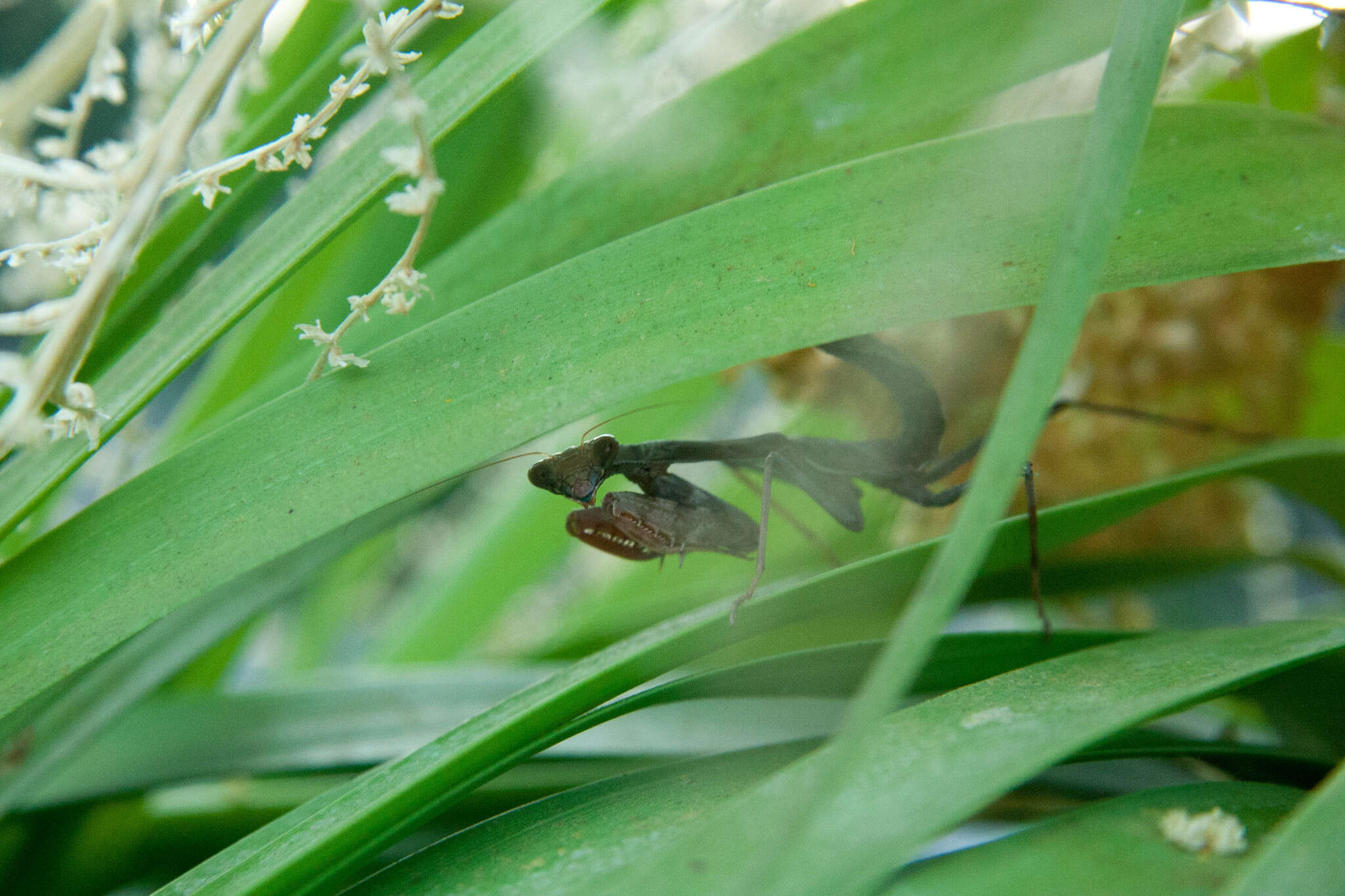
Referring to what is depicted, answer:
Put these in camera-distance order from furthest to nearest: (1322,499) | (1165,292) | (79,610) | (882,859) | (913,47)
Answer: (1165,292) < (1322,499) < (913,47) < (79,610) < (882,859)

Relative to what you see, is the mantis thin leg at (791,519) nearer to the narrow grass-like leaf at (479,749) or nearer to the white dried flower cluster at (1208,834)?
the narrow grass-like leaf at (479,749)

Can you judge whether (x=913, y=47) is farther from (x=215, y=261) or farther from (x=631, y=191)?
(x=215, y=261)

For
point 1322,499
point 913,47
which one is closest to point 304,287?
point 913,47

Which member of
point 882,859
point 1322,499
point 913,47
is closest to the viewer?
point 882,859

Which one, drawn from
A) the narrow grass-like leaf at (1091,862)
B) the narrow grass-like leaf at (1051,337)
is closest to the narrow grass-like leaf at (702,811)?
the narrow grass-like leaf at (1091,862)

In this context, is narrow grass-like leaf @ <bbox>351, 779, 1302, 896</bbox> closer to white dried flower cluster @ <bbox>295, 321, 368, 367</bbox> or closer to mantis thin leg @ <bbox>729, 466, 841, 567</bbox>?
white dried flower cluster @ <bbox>295, 321, 368, 367</bbox>

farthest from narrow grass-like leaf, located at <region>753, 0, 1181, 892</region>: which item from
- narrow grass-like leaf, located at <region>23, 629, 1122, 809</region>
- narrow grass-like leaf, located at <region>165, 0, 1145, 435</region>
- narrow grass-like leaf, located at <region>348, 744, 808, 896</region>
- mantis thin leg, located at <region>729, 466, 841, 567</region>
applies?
mantis thin leg, located at <region>729, 466, 841, 567</region>

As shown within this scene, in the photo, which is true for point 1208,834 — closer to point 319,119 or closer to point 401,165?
point 401,165
